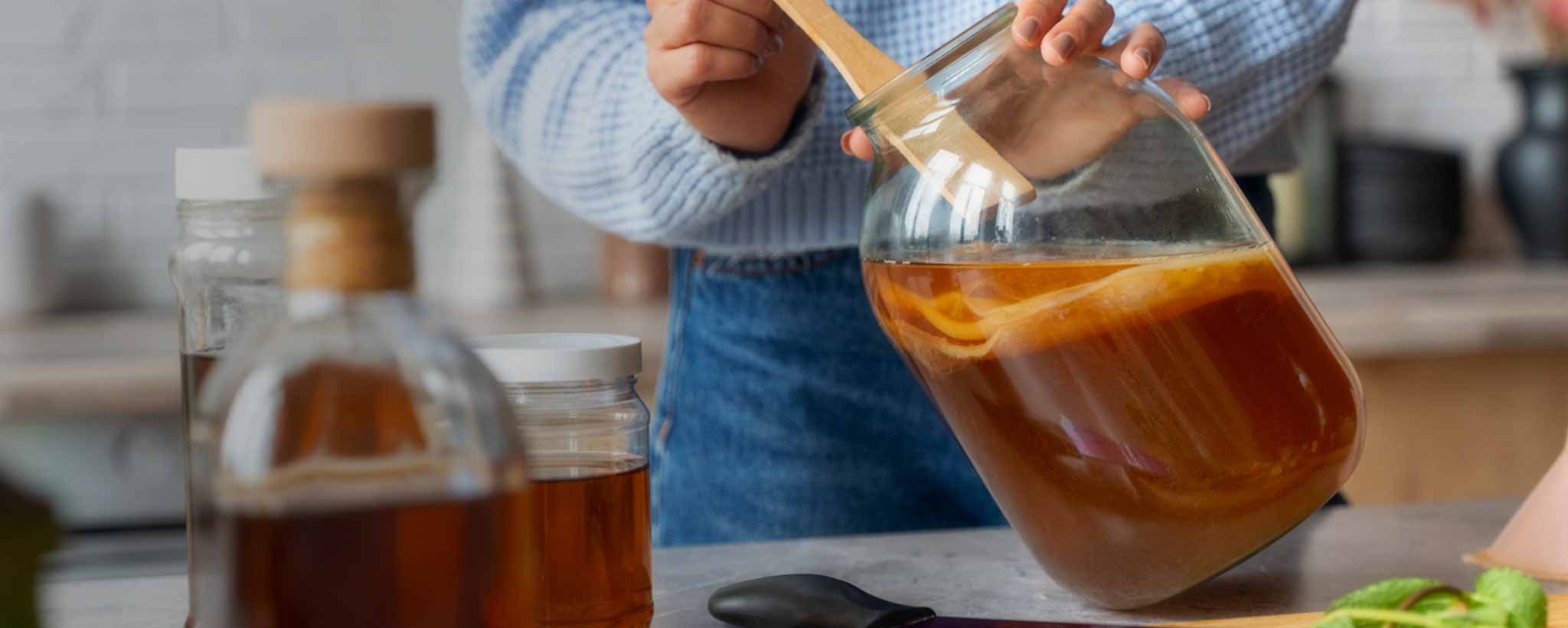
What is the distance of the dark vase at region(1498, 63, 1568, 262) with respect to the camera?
6.25 feet

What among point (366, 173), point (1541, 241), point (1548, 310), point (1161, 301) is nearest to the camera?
point (366, 173)

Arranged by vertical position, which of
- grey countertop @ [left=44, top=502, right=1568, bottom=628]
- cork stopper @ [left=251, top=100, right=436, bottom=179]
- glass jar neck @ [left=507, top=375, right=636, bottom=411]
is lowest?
grey countertop @ [left=44, top=502, right=1568, bottom=628]

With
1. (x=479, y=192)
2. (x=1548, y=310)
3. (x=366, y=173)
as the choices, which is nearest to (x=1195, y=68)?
(x=366, y=173)

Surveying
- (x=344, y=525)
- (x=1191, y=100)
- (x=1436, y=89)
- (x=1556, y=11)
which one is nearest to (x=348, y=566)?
(x=344, y=525)

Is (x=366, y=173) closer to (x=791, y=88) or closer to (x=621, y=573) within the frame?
(x=621, y=573)

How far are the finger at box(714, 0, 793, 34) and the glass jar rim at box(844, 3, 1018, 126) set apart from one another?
0.09 m

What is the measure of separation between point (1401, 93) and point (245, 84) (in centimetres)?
164

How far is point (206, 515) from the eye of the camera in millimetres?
350

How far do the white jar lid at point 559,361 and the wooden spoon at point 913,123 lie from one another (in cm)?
12

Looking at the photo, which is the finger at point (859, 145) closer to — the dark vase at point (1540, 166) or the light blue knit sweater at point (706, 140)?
the light blue knit sweater at point (706, 140)

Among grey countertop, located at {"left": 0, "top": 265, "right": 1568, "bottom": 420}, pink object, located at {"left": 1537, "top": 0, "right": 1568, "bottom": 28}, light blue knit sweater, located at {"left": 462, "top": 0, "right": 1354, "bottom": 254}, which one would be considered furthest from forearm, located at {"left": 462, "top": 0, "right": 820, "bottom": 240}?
pink object, located at {"left": 1537, "top": 0, "right": 1568, "bottom": 28}

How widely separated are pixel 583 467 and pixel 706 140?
0.25 m

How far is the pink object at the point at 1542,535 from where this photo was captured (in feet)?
2.05

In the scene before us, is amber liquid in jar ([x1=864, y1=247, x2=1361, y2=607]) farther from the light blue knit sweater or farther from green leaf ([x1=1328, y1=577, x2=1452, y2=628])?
the light blue knit sweater
